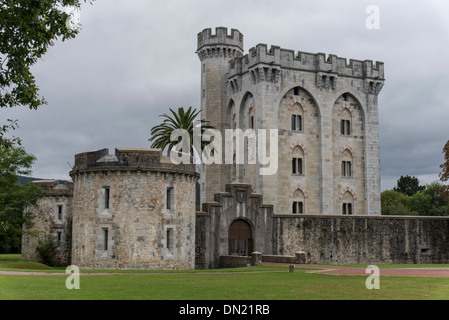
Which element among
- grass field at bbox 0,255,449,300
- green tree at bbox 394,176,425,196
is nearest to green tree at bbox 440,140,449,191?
grass field at bbox 0,255,449,300

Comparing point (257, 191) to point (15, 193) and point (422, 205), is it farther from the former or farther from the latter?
point (422, 205)

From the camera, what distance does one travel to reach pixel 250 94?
54.8m

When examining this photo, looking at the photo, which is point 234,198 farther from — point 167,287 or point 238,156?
point 167,287

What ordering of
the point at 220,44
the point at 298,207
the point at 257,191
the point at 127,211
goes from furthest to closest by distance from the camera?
the point at 220,44 → the point at 298,207 → the point at 257,191 → the point at 127,211

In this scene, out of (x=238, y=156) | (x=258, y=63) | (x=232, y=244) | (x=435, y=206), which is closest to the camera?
(x=232, y=244)

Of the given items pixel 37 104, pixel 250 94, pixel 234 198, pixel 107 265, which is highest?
pixel 250 94

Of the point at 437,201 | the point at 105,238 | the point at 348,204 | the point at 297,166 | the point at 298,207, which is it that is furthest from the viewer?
the point at 437,201

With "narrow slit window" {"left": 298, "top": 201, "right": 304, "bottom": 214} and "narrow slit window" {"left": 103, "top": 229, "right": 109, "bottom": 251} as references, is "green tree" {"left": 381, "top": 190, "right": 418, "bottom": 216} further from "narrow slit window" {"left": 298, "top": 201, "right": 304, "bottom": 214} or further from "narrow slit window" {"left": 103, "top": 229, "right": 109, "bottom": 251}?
"narrow slit window" {"left": 103, "top": 229, "right": 109, "bottom": 251}

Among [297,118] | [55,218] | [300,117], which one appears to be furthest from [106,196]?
[300,117]

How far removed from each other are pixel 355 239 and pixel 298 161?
12594mm

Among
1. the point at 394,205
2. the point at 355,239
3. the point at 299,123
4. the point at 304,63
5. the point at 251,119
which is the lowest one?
the point at 355,239

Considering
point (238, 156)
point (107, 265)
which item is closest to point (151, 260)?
point (107, 265)

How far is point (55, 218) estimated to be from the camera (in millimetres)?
46344

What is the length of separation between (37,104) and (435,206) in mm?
81147
